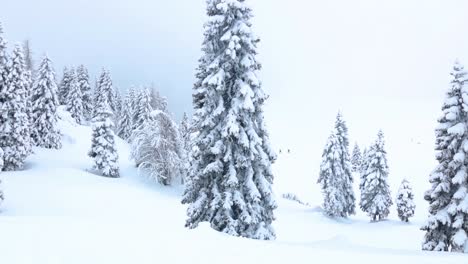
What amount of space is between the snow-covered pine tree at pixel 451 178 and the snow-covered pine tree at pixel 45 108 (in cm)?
4873

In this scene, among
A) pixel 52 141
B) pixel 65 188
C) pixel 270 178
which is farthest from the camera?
pixel 52 141

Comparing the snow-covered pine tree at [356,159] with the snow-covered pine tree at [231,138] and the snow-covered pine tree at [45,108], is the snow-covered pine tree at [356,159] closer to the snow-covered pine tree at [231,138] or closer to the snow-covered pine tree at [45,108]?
the snow-covered pine tree at [45,108]

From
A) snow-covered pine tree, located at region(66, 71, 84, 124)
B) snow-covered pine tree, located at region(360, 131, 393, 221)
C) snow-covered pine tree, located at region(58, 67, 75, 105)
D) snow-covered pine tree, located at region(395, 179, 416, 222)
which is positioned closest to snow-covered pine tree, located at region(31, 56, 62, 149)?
snow-covered pine tree, located at region(66, 71, 84, 124)

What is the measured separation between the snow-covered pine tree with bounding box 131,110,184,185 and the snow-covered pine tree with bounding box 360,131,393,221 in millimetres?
27361

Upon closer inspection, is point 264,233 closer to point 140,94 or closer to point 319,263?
point 319,263

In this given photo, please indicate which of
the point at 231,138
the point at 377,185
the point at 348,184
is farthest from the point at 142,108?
the point at 231,138

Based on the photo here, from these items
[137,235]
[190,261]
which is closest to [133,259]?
[190,261]

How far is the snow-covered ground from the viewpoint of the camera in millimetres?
8578

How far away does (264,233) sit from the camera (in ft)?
61.4

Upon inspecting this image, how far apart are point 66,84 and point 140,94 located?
21.3m

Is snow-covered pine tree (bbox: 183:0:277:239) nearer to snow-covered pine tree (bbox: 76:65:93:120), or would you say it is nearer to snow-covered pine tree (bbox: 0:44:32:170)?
snow-covered pine tree (bbox: 0:44:32:170)

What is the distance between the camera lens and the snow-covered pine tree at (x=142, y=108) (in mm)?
67613

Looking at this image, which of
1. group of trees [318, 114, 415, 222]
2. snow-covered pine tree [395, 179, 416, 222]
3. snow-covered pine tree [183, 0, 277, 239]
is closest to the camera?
snow-covered pine tree [183, 0, 277, 239]

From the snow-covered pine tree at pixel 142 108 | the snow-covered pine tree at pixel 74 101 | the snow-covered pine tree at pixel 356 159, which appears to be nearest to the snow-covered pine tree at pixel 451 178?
the snow-covered pine tree at pixel 142 108
